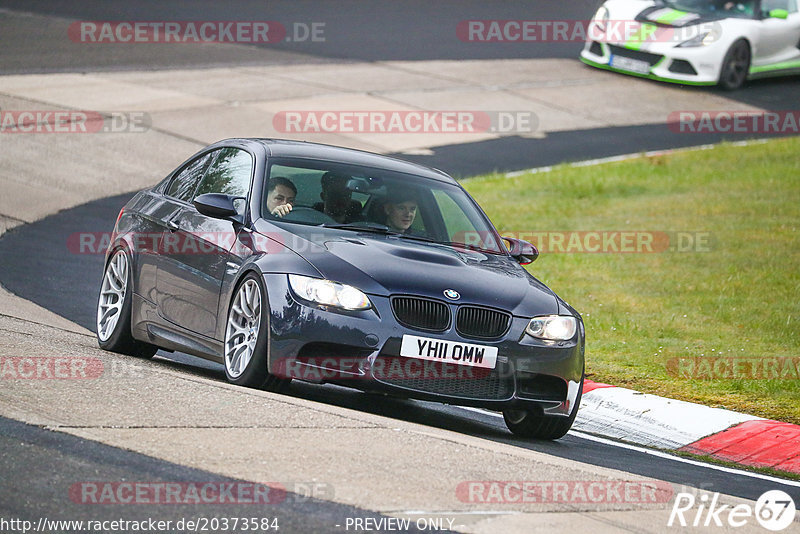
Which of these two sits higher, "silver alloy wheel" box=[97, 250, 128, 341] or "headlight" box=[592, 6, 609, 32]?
"headlight" box=[592, 6, 609, 32]

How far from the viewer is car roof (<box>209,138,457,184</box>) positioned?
884cm

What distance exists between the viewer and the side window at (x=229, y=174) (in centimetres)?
873

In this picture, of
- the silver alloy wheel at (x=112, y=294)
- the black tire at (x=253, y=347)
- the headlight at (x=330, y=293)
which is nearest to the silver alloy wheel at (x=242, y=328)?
the black tire at (x=253, y=347)

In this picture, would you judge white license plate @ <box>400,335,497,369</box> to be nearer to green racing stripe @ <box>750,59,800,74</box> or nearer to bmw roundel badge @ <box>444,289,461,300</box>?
bmw roundel badge @ <box>444,289,461,300</box>

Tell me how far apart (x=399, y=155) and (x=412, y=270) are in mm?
11077

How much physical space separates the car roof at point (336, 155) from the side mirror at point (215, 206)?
61 cm

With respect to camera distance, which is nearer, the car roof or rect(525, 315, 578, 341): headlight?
rect(525, 315, 578, 341): headlight

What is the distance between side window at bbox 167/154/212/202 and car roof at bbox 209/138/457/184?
0.21 metres

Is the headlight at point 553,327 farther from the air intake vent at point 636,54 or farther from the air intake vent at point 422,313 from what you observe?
the air intake vent at point 636,54

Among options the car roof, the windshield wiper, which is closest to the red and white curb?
the car roof

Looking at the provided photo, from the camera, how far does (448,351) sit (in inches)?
294

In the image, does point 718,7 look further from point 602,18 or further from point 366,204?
point 366,204

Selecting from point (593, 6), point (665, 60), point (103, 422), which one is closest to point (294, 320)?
point (103, 422)

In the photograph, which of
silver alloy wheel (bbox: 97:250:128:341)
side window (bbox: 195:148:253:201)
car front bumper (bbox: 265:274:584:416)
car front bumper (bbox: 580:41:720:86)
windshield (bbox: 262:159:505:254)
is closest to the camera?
car front bumper (bbox: 265:274:584:416)
